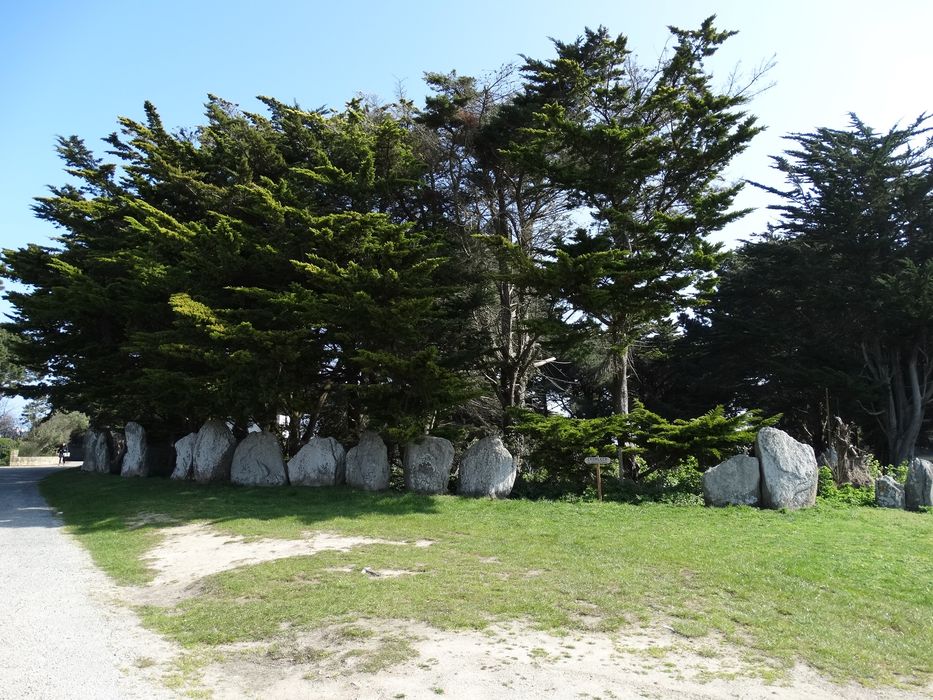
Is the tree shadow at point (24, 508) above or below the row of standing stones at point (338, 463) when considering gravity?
below

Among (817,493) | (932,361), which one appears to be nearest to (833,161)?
(932,361)

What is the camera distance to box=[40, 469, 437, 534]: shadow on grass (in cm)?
1302

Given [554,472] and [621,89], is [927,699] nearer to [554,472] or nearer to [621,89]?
[554,472]

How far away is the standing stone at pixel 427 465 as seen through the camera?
15961 millimetres

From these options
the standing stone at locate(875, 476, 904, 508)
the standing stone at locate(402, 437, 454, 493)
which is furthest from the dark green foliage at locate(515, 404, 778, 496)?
the standing stone at locate(875, 476, 904, 508)

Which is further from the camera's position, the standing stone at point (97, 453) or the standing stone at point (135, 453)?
the standing stone at point (97, 453)

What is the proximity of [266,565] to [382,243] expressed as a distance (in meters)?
8.88

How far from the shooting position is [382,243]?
51.5ft

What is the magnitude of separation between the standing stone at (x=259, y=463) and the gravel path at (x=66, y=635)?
23.7ft

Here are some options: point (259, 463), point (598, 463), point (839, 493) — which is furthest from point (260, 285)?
point (839, 493)

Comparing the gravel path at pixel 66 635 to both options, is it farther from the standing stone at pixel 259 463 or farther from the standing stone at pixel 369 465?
the standing stone at pixel 259 463

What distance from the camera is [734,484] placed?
13.8m

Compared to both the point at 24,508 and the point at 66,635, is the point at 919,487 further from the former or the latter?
the point at 24,508

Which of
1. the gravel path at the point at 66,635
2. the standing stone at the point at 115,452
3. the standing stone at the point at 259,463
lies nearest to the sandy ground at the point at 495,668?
the gravel path at the point at 66,635
